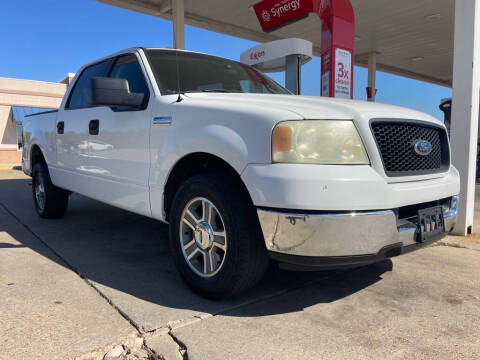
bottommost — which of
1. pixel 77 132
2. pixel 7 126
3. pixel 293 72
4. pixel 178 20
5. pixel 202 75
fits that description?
pixel 77 132

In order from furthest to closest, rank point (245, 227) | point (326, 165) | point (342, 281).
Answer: point (342, 281) → point (245, 227) → point (326, 165)

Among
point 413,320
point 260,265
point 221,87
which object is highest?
point 221,87

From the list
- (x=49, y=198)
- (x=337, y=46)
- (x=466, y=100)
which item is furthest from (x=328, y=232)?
(x=337, y=46)

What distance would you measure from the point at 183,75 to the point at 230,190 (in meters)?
1.44

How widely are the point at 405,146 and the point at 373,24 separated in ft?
43.8

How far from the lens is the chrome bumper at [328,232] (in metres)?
2.06

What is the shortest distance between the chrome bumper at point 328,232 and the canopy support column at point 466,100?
8.77ft

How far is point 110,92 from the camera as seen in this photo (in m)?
2.94

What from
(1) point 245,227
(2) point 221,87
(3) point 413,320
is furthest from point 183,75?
(3) point 413,320

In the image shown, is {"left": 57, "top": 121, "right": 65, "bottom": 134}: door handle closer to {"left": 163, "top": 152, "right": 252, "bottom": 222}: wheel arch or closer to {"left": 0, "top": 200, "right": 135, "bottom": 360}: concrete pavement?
{"left": 0, "top": 200, "right": 135, "bottom": 360}: concrete pavement

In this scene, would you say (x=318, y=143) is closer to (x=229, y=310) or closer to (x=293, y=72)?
(x=229, y=310)

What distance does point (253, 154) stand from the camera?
2.19m

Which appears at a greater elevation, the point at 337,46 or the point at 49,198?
the point at 337,46

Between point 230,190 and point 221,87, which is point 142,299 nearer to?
point 230,190
